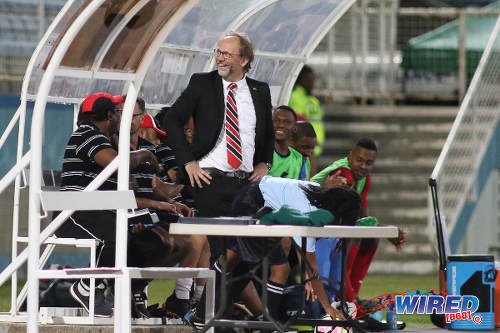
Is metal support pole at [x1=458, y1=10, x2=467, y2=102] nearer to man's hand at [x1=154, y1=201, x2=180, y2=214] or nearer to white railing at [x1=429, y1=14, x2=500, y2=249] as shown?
white railing at [x1=429, y1=14, x2=500, y2=249]

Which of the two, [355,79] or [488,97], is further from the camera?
[355,79]

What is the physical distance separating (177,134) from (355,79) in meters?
11.1

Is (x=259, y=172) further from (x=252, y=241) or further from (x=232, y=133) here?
(x=252, y=241)

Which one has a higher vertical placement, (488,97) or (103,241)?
(488,97)

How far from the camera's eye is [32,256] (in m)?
7.11

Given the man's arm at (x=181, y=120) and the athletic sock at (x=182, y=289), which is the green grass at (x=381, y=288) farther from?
the man's arm at (x=181, y=120)

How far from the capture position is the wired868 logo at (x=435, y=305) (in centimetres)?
912

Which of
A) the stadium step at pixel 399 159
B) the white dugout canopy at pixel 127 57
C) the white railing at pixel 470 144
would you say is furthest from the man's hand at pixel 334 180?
the stadium step at pixel 399 159

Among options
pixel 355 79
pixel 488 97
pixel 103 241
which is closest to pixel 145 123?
pixel 103 241

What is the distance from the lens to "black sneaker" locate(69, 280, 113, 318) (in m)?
8.67

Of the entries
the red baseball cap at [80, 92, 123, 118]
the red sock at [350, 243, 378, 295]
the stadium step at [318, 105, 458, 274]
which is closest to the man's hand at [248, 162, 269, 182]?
the red baseball cap at [80, 92, 123, 118]

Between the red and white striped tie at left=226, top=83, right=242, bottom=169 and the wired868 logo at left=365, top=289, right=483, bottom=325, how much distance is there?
1.73 m

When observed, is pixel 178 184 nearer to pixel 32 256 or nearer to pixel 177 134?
pixel 177 134

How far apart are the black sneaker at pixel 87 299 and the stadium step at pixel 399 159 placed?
826 centimetres
